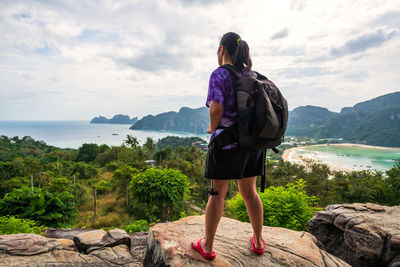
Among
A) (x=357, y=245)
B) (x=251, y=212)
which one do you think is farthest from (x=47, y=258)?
(x=357, y=245)

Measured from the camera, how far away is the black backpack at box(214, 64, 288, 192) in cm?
179

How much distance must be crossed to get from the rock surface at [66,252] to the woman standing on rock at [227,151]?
2.62m

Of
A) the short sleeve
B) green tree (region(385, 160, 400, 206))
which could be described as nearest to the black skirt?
the short sleeve

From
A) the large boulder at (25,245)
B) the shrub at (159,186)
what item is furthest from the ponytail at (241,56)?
the shrub at (159,186)

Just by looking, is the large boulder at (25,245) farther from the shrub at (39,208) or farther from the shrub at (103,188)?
the shrub at (103,188)

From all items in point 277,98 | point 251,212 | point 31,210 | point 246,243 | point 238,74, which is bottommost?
point 31,210

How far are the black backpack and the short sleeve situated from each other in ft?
0.44

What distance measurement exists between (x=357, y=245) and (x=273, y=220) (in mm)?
1470

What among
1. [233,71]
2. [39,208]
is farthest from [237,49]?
[39,208]

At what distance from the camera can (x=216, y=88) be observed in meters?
1.88

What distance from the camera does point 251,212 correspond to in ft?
7.41

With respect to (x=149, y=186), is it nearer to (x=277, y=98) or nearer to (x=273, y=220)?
(x=273, y=220)

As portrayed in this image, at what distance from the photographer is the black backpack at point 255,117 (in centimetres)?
179

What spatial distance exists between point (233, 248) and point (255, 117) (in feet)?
6.02
